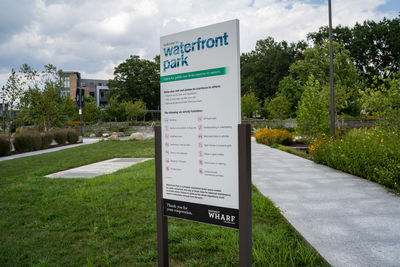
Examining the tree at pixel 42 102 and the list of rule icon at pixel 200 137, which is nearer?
A: the list of rule icon at pixel 200 137


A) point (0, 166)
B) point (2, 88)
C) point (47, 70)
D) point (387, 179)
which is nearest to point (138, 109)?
point (47, 70)

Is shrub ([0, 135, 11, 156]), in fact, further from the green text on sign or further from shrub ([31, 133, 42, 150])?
the green text on sign

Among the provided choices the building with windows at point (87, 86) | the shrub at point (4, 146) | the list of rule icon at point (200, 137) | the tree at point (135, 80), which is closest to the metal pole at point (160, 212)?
the list of rule icon at point (200, 137)

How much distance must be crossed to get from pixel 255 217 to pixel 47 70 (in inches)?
1059

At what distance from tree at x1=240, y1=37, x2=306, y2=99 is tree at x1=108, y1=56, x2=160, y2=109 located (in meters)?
21.9

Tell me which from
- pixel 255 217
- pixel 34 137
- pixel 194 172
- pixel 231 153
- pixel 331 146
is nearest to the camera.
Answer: pixel 231 153

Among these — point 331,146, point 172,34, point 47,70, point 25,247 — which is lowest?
point 25,247

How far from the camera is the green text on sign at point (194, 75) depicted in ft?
7.51

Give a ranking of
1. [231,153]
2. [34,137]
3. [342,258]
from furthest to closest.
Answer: [34,137] → [342,258] → [231,153]

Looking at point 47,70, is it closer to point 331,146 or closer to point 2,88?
point 2,88

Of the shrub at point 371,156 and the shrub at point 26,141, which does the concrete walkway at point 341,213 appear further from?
the shrub at point 26,141

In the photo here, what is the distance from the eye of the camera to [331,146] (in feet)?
29.7

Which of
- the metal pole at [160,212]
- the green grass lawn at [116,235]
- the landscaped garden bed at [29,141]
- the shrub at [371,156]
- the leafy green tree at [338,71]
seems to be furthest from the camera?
the leafy green tree at [338,71]

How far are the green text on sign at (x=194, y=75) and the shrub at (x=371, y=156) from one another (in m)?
5.16
